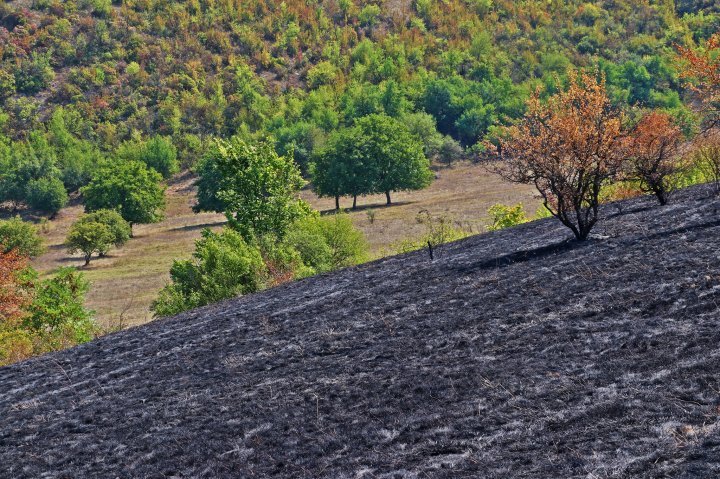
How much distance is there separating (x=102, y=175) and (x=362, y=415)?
111 m

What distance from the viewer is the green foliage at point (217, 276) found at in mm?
42812

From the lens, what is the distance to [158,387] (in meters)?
17.5

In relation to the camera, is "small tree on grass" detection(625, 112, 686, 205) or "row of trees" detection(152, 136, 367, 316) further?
"row of trees" detection(152, 136, 367, 316)

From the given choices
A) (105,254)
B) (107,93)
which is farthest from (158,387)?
(107,93)

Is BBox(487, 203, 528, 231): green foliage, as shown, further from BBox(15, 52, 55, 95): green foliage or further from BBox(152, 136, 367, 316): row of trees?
BBox(15, 52, 55, 95): green foliage

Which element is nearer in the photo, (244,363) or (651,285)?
(651,285)

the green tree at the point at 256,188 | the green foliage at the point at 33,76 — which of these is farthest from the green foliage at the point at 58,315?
the green foliage at the point at 33,76

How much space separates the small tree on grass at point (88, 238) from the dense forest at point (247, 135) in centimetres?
25

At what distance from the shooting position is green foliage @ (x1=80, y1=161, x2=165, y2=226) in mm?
113812

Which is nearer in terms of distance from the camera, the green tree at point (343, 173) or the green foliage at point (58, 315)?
the green foliage at point (58, 315)

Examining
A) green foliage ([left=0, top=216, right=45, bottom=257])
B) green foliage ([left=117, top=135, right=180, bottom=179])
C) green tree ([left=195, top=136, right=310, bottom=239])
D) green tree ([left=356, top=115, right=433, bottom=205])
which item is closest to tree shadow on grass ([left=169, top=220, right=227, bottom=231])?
green foliage ([left=0, top=216, right=45, bottom=257])

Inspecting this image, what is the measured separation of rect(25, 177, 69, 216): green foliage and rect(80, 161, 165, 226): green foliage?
13.0 meters

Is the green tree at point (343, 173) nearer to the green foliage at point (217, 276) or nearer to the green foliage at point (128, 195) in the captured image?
the green foliage at point (128, 195)

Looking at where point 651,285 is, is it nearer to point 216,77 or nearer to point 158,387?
point 158,387
